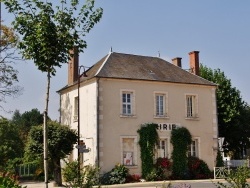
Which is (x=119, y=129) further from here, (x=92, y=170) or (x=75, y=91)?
(x=92, y=170)

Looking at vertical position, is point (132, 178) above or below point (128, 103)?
below

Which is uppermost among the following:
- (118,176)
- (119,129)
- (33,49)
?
(33,49)

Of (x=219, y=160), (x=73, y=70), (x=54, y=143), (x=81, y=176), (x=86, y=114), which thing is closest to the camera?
(x=81, y=176)

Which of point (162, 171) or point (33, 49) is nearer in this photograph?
point (33, 49)

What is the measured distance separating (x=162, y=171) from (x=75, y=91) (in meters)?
7.37

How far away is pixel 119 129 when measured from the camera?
2402 cm

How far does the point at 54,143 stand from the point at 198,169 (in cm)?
943

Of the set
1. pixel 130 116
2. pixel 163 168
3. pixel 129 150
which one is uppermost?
pixel 130 116

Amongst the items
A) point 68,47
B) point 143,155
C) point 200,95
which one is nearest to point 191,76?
point 200,95

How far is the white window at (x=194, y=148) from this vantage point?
86.1 feet

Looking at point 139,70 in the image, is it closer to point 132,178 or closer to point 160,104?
point 160,104

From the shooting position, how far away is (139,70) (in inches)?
1027

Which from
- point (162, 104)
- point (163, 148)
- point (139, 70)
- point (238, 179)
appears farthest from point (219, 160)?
point (238, 179)

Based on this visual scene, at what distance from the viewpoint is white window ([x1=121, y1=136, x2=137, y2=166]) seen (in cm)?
2400
